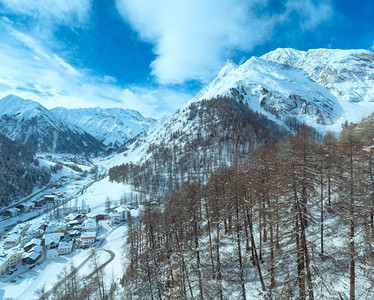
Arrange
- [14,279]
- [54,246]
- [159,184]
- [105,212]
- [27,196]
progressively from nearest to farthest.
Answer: [14,279] < [54,246] < [105,212] < [159,184] < [27,196]

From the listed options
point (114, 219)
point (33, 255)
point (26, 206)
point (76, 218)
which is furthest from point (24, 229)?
point (26, 206)

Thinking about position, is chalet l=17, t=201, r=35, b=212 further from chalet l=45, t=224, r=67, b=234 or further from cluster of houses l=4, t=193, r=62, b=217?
chalet l=45, t=224, r=67, b=234

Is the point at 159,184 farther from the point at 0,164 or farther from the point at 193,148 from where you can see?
the point at 0,164

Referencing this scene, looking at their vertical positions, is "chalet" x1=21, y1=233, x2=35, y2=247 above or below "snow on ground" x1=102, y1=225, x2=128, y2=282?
below

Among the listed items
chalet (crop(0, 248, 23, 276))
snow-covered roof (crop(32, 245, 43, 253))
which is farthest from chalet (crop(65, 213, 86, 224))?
chalet (crop(0, 248, 23, 276))

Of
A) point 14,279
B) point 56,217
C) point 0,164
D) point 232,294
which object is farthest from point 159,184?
point 0,164

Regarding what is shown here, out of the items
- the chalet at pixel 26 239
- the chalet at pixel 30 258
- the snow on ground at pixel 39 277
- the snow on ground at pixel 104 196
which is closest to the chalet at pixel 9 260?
the snow on ground at pixel 39 277

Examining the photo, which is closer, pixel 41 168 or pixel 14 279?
pixel 14 279
